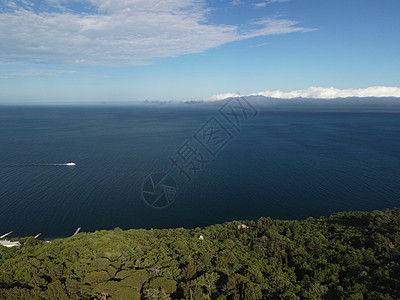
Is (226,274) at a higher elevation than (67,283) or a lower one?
lower

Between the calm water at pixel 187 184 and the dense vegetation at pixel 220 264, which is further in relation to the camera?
the calm water at pixel 187 184

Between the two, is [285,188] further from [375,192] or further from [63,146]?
[63,146]

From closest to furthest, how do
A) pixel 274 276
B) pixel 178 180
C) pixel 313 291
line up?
pixel 313 291 < pixel 274 276 < pixel 178 180

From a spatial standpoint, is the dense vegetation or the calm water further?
the calm water

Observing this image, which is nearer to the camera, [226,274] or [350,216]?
[226,274]

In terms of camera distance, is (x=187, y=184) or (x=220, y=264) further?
(x=187, y=184)

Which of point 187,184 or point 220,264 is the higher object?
point 220,264

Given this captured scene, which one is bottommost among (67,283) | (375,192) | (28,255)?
(375,192)

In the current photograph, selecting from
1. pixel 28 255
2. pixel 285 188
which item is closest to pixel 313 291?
pixel 28 255
